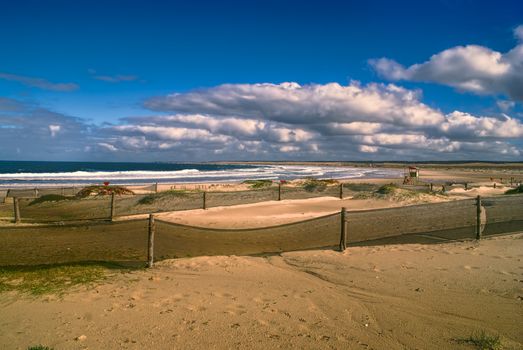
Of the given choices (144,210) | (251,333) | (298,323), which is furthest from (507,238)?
(144,210)

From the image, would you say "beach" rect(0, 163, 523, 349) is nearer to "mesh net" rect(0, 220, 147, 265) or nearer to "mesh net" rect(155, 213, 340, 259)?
"mesh net" rect(155, 213, 340, 259)

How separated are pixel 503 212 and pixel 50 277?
1601 cm

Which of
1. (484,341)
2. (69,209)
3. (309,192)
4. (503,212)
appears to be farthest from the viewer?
(309,192)

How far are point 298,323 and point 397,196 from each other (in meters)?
20.1

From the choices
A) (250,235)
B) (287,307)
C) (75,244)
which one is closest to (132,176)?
(75,244)

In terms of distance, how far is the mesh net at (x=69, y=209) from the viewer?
75.8 ft

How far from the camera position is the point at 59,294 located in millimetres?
8031

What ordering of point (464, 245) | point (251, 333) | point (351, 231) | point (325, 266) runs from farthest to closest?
point (351, 231) < point (464, 245) < point (325, 266) < point (251, 333)

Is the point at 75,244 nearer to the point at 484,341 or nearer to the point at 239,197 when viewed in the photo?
the point at 484,341

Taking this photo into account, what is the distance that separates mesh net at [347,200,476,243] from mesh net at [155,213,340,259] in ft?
3.41

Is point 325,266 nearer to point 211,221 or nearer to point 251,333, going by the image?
point 251,333

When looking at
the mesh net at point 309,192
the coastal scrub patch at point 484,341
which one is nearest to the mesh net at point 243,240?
the coastal scrub patch at point 484,341

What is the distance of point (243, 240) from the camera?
46.1 feet

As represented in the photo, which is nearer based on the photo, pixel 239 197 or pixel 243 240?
pixel 243 240
